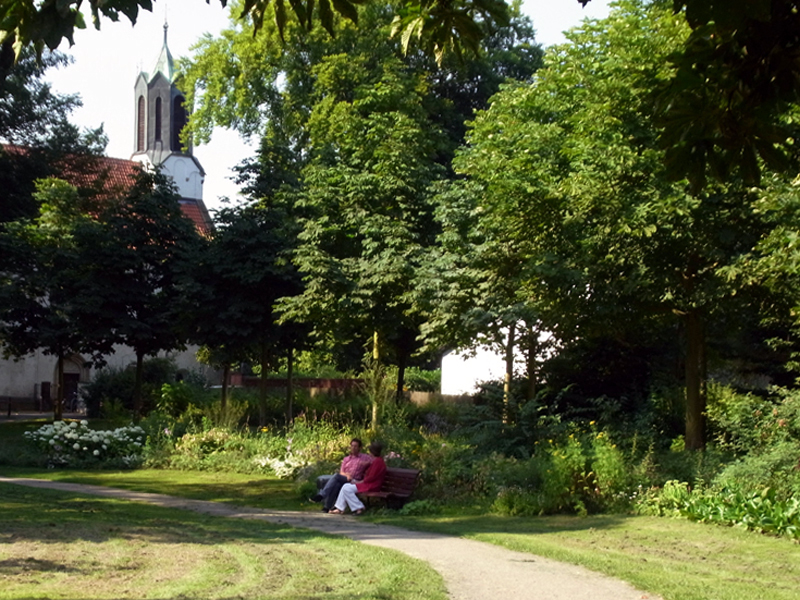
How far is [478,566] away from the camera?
919 centimetres

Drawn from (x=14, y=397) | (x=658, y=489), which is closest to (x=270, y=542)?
(x=658, y=489)

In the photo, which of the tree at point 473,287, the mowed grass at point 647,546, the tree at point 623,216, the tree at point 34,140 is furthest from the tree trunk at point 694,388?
the tree at point 34,140

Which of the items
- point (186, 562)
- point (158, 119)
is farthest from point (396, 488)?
point (158, 119)

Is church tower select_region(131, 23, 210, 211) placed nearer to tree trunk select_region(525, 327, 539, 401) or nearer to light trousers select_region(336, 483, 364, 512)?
tree trunk select_region(525, 327, 539, 401)

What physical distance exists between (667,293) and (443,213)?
8.00 m

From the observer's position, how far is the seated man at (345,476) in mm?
14500

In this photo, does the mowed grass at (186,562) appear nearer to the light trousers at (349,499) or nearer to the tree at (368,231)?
the light trousers at (349,499)

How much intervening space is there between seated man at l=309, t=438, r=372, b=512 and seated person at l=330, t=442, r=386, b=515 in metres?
0.13

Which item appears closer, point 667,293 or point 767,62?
point 767,62

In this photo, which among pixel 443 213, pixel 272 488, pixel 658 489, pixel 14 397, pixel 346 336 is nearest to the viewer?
pixel 658 489

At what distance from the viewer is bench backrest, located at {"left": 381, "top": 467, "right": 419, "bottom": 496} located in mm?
14742

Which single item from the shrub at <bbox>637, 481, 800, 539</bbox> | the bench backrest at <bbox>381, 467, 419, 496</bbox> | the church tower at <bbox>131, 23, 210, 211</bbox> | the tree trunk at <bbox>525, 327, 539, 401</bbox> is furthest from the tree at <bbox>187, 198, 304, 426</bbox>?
the church tower at <bbox>131, 23, 210, 211</bbox>

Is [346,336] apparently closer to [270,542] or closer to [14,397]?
[270,542]

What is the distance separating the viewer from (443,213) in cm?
2241
